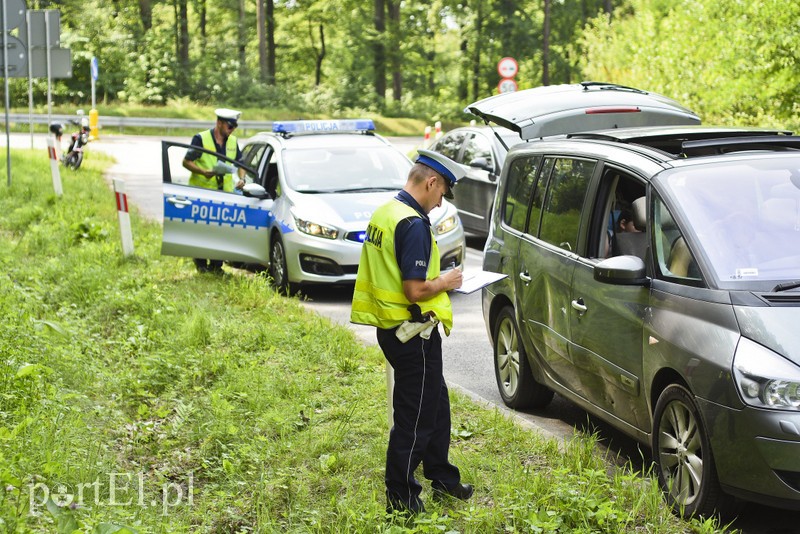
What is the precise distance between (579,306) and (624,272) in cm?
73

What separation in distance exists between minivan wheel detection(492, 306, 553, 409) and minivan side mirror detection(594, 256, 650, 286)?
5.61 ft

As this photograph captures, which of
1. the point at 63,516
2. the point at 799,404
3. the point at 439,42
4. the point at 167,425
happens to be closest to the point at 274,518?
the point at 63,516

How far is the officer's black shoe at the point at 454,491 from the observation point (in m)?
5.29

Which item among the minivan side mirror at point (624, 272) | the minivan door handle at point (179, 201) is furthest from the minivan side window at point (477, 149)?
the minivan side mirror at point (624, 272)

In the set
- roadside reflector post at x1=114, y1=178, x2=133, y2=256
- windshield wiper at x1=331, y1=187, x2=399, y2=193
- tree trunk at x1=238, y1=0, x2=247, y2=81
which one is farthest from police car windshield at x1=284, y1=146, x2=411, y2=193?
tree trunk at x1=238, y1=0, x2=247, y2=81

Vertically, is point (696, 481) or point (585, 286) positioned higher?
point (585, 286)

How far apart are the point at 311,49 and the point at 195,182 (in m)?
55.5

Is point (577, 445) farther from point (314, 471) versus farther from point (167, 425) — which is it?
point (167, 425)

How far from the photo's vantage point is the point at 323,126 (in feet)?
43.1

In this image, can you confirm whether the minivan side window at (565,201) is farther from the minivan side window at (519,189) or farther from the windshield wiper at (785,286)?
the windshield wiper at (785,286)

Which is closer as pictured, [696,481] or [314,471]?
[696,481]

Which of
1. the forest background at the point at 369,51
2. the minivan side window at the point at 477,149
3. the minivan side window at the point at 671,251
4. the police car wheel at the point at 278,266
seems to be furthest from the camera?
the forest background at the point at 369,51

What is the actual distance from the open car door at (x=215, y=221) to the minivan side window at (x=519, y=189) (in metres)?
4.44

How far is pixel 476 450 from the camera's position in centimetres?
614
